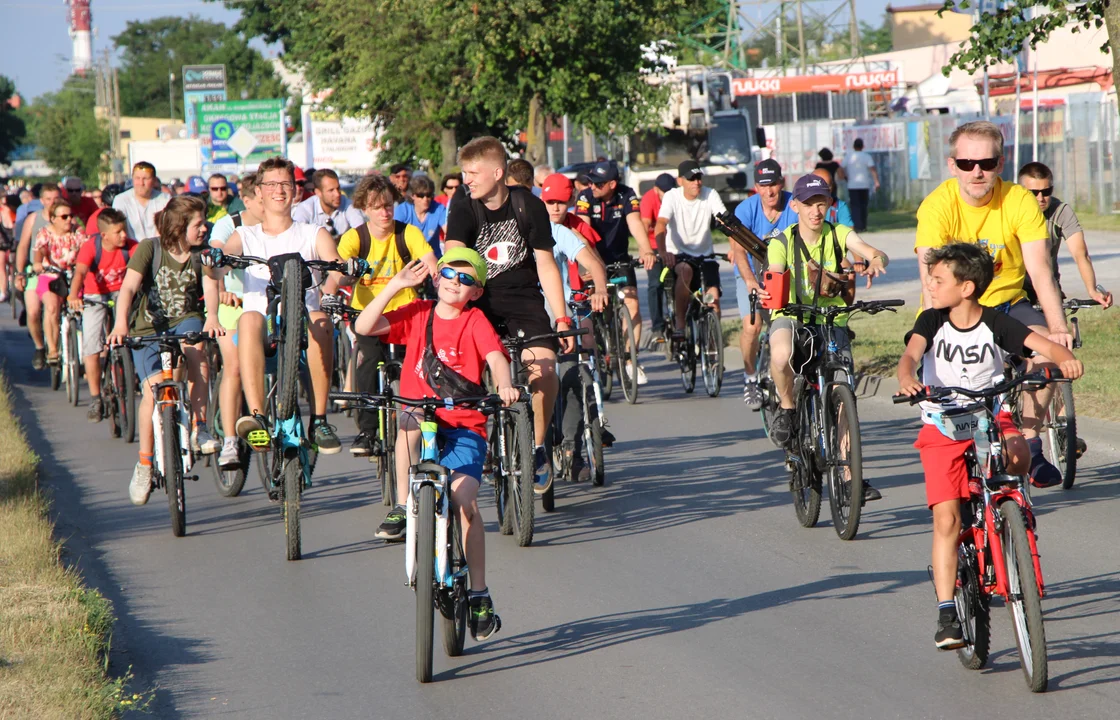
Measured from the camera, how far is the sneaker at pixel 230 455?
8805 mm

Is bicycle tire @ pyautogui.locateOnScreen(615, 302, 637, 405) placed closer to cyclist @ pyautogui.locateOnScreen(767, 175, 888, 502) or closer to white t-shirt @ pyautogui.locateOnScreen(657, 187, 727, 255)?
white t-shirt @ pyautogui.locateOnScreen(657, 187, 727, 255)

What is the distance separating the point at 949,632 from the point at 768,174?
642 cm

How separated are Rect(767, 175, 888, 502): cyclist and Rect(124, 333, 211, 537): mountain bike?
3276 millimetres

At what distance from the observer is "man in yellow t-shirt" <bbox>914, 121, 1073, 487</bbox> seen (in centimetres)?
665

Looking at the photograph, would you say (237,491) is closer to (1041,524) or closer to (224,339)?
(224,339)

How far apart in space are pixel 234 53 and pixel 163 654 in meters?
109

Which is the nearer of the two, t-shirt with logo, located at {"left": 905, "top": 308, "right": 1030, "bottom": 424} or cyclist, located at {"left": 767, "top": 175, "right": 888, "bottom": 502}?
t-shirt with logo, located at {"left": 905, "top": 308, "right": 1030, "bottom": 424}

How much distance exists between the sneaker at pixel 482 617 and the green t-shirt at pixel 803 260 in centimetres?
329

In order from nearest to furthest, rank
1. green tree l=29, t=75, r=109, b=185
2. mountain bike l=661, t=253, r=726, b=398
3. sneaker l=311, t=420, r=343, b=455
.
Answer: sneaker l=311, t=420, r=343, b=455, mountain bike l=661, t=253, r=726, b=398, green tree l=29, t=75, r=109, b=185

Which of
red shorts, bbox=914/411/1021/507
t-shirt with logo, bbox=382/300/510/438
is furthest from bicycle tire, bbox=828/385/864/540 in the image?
t-shirt with logo, bbox=382/300/510/438

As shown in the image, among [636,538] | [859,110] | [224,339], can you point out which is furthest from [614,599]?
[859,110]

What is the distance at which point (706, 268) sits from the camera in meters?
14.1

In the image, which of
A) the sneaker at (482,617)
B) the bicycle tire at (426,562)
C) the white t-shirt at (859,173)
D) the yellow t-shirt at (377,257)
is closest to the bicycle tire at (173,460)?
the yellow t-shirt at (377,257)

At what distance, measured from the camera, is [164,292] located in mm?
9484
